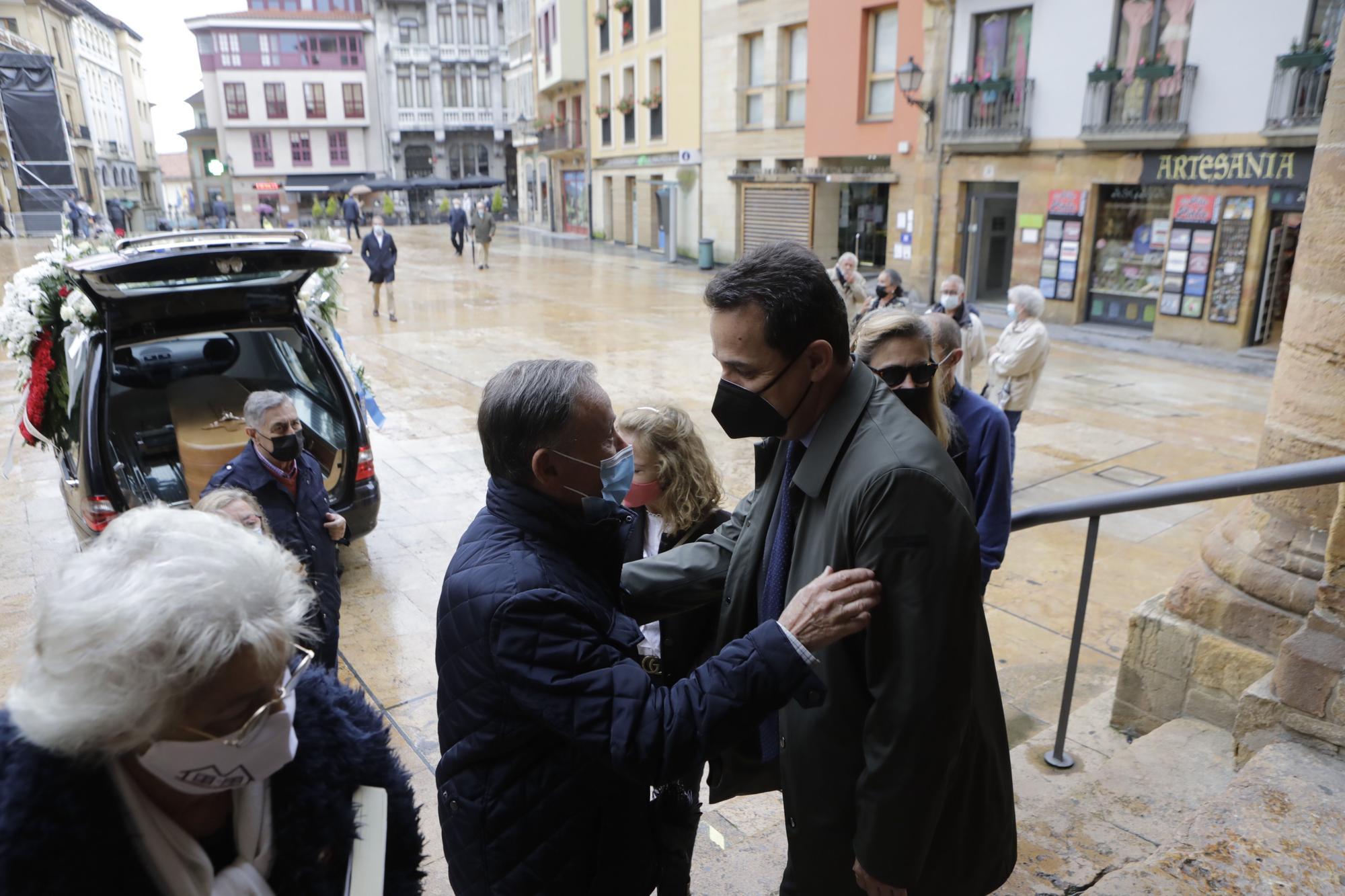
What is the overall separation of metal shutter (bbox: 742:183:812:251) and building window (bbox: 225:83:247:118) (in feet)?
150

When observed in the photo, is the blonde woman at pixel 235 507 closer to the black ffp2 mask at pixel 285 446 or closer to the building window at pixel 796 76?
the black ffp2 mask at pixel 285 446

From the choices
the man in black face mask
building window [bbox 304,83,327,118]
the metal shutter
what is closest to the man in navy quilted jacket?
the man in black face mask

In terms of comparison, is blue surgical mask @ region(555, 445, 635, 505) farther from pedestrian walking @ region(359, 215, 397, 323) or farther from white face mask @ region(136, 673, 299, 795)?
pedestrian walking @ region(359, 215, 397, 323)

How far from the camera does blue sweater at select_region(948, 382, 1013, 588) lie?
346cm

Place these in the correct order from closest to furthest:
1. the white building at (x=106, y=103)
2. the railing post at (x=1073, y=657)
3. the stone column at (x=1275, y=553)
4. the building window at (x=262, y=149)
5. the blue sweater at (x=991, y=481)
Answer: the railing post at (x=1073, y=657), the stone column at (x=1275, y=553), the blue sweater at (x=991, y=481), the white building at (x=106, y=103), the building window at (x=262, y=149)

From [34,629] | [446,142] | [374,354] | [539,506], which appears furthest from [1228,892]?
[446,142]

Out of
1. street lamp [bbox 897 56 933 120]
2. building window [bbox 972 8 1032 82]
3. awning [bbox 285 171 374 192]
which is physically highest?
building window [bbox 972 8 1032 82]

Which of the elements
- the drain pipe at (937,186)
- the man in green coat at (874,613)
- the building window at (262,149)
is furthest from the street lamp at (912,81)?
the building window at (262,149)

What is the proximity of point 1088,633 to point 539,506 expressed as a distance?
13.8 feet

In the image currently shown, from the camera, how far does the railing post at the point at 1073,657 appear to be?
3.21m

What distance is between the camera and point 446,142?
180 feet

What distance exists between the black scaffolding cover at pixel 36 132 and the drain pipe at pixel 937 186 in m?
38.5

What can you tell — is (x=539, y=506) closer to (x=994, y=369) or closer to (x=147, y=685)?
(x=147, y=685)

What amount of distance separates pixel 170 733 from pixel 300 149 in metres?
64.2
